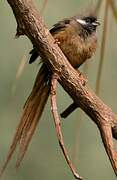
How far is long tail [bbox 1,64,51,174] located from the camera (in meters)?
1.38

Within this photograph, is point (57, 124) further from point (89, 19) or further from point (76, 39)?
point (89, 19)

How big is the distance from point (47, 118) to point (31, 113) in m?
1.79

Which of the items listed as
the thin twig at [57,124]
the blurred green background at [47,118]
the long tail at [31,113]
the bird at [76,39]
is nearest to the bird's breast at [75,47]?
the bird at [76,39]

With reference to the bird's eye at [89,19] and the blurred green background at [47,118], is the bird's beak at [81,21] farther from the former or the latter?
the blurred green background at [47,118]

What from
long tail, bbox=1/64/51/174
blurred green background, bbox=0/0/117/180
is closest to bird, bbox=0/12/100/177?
long tail, bbox=1/64/51/174

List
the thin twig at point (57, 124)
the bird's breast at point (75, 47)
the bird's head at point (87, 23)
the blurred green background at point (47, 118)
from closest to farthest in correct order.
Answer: the thin twig at point (57, 124), the bird's breast at point (75, 47), the bird's head at point (87, 23), the blurred green background at point (47, 118)

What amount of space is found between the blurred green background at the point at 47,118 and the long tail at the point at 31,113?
151 centimetres

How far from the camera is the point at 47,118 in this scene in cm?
323

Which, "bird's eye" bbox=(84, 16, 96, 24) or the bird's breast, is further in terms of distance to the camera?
"bird's eye" bbox=(84, 16, 96, 24)

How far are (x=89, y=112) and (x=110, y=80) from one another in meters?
1.99

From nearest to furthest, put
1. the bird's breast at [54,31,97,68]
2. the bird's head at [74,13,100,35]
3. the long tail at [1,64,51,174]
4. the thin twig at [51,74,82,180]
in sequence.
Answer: the thin twig at [51,74,82,180] < the long tail at [1,64,51,174] < the bird's breast at [54,31,97,68] < the bird's head at [74,13,100,35]

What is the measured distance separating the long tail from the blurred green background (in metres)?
1.51

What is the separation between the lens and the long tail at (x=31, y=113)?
4.51 ft

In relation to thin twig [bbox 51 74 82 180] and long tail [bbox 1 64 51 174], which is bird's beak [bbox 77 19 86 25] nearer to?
long tail [bbox 1 64 51 174]
